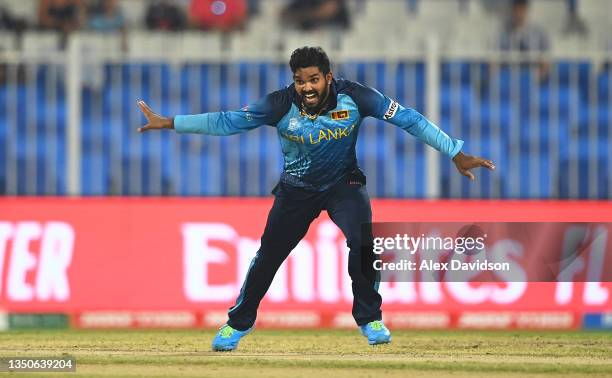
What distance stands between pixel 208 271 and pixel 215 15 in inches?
224

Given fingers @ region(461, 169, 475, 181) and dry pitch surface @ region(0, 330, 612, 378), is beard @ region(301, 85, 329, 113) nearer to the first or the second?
fingers @ region(461, 169, 475, 181)

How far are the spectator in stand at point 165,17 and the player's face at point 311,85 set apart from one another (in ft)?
27.4

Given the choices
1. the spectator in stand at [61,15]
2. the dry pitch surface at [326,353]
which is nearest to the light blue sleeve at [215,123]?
the dry pitch surface at [326,353]

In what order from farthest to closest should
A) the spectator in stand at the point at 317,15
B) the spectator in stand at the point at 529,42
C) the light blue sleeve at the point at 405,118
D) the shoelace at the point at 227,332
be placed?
the spectator in stand at the point at 317,15, the spectator in stand at the point at 529,42, the shoelace at the point at 227,332, the light blue sleeve at the point at 405,118

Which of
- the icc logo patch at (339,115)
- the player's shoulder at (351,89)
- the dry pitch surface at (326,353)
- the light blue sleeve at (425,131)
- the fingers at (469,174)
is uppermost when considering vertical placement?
the player's shoulder at (351,89)

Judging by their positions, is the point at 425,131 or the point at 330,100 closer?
the point at 330,100

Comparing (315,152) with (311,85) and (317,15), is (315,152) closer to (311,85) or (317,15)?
(311,85)

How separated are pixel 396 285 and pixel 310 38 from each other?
164 inches

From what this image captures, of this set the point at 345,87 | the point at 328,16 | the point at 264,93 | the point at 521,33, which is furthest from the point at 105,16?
the point at 345,87

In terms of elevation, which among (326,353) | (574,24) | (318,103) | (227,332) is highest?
(574,24)

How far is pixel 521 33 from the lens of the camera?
15367mm

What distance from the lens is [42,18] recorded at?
55.0 ft

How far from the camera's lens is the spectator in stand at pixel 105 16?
1659cm

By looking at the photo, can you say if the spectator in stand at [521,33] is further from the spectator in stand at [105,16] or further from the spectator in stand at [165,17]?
the spectator in stand at [105,16]
